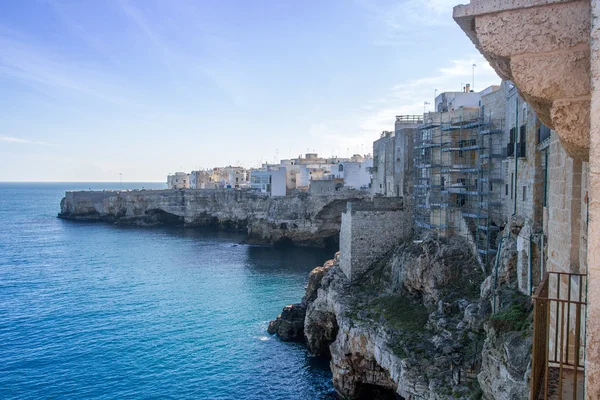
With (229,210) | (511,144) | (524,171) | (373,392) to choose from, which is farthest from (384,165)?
(229,210)

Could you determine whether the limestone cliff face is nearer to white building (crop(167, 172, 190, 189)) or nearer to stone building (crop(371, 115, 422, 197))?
stone building (crop(371, 115, 422, 197))

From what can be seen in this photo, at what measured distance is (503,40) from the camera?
140 inches

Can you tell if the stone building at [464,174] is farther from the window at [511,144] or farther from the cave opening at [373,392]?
the cave opening at [373,392]

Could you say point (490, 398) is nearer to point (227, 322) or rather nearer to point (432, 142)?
point (432, 142)

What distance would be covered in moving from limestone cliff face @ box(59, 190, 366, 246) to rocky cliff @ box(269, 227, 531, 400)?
91.8 feet

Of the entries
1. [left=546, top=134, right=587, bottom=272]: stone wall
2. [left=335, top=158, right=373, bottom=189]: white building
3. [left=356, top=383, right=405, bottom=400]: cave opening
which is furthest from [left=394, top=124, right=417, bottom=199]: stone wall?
[left=335, top=158, right=373, bottom=189]: white building

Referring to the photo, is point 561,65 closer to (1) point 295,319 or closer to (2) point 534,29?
(2) point 534,29

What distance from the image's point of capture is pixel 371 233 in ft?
83.4

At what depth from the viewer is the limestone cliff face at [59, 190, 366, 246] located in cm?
5572

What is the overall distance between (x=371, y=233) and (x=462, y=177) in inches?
217

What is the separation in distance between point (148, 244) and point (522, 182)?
4914 centimetres

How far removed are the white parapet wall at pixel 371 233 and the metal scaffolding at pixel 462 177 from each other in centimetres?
102

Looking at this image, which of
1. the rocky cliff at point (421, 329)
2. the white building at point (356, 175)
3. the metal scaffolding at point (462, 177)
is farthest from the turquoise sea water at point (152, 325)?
the white building at point (356, 175)

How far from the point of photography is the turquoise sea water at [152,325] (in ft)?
69.8
